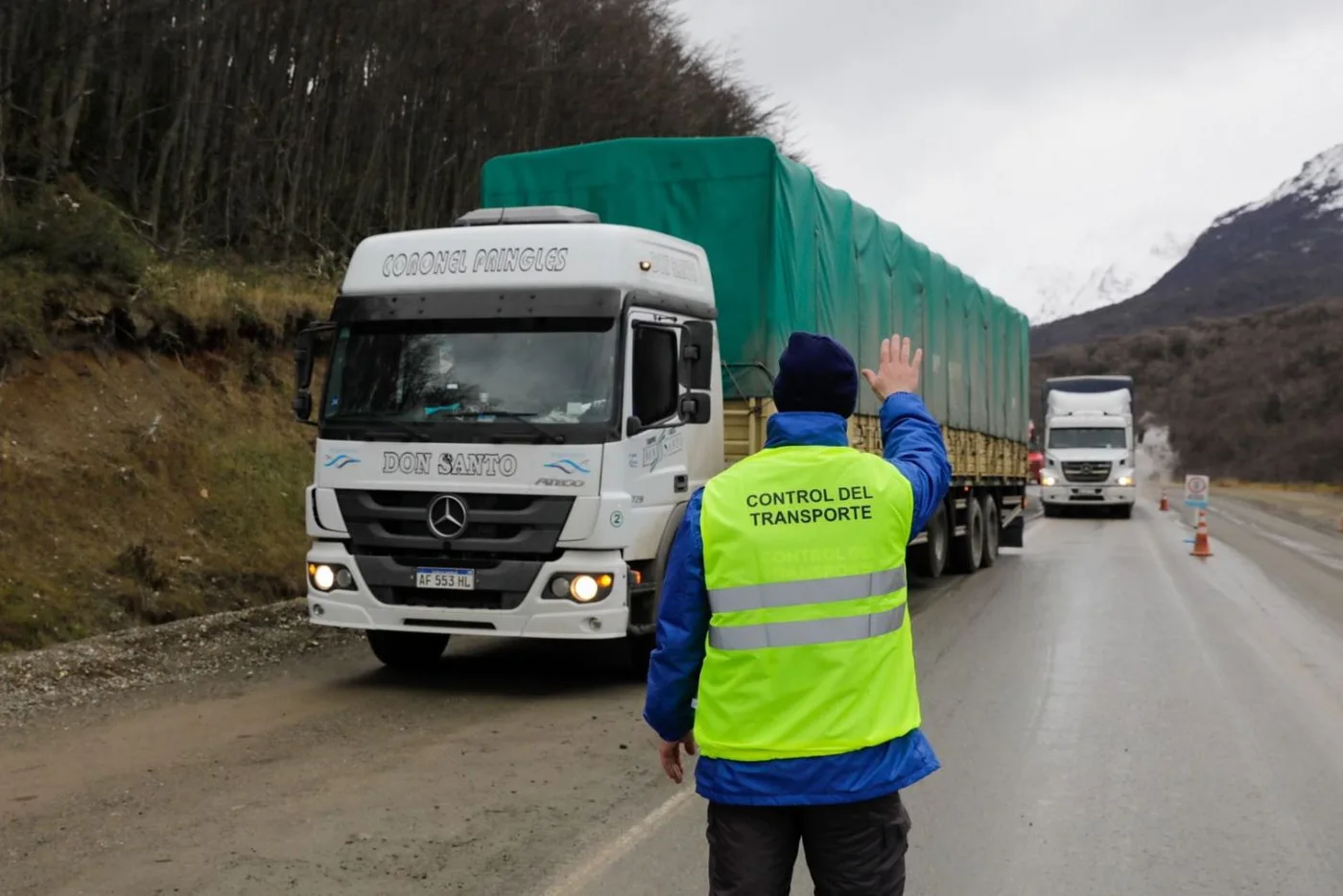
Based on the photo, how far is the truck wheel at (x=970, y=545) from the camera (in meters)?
16.9

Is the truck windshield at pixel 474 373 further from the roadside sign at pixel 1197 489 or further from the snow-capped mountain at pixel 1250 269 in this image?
the snow-capped mountain at pixel 1250 269

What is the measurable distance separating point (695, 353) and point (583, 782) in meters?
3.12

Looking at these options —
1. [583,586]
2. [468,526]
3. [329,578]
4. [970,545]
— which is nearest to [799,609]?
[583,586]

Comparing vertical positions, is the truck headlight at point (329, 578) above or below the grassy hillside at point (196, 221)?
below

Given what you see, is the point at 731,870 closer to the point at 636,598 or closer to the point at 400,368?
the point at 636,598

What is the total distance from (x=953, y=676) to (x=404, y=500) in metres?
3.96

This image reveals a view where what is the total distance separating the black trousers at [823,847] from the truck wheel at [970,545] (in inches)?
553

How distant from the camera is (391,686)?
29.1 ft

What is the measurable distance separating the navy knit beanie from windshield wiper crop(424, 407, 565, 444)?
16.4ft

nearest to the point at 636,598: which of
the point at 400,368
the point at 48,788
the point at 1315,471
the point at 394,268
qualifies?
the point at 400,368

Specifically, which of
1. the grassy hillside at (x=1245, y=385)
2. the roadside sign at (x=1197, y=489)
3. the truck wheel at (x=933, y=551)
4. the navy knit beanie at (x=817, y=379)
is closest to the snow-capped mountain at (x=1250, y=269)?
the grassy hillside at (x=1245, y=385)

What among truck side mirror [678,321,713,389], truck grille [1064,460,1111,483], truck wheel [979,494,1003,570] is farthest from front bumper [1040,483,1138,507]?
truck side mirror [678,321,713,389]

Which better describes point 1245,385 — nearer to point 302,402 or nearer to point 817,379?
point 302,402

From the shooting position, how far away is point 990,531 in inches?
727
